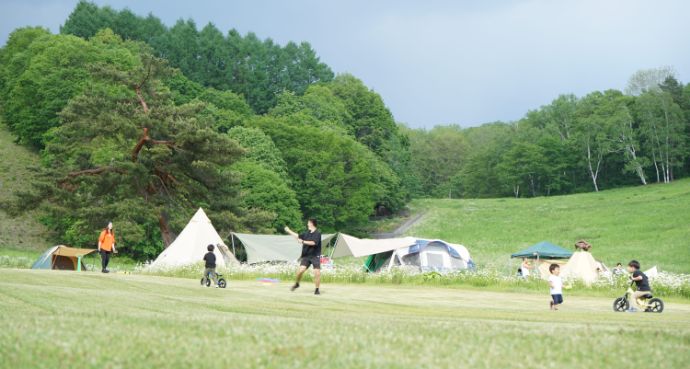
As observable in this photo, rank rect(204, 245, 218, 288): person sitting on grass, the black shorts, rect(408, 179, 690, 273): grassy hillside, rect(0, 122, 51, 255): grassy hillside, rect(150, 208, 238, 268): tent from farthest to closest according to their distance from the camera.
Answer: rect(408, 179, 690, 273): grassy hillside < rect(0, 122, 51, 255): grassy hillside < rect(150, 208, 238, 268): tent < rect(204, 245, 218, 288): person sitting on grass < the black shorts

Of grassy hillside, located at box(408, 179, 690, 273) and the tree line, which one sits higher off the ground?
the tree line

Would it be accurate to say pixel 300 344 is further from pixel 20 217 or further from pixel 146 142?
pixel 20 217

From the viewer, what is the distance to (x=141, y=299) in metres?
17.2

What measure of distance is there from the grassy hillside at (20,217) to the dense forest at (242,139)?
167 cm

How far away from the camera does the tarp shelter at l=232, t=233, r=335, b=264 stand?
50284mm

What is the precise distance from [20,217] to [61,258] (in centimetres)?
2834

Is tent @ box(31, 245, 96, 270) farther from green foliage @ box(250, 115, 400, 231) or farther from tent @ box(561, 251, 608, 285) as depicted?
green foliage @ box(250, 115, 400, 231)

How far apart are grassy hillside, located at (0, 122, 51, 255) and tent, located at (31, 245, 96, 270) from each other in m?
15.0

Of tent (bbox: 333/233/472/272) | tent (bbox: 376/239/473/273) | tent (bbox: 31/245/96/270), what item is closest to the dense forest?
tent (bbox: 31/245/96/270)

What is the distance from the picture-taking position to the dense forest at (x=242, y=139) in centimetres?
5084

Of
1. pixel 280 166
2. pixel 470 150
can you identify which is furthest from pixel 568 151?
pixel 280 166

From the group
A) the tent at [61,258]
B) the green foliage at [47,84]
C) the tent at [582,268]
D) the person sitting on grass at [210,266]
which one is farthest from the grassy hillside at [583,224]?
the green foliage at [47,84]

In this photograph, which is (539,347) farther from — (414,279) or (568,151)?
(568,151)

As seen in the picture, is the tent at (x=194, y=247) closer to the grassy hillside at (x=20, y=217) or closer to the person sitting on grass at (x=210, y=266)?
the person sitting on grass at (x=210, y=266)
